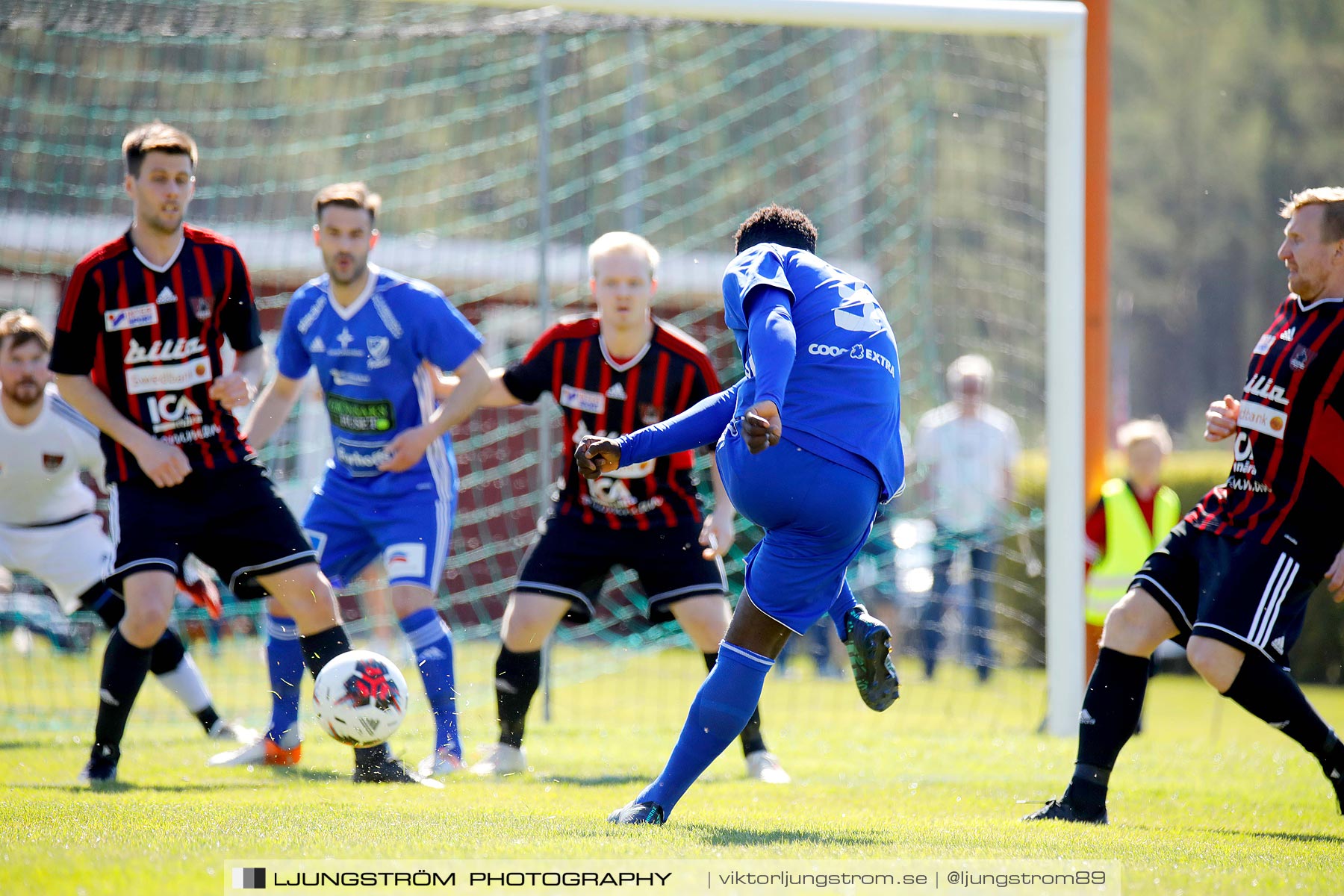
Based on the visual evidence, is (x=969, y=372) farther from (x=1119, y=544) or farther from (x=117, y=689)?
(x=117, y=689)

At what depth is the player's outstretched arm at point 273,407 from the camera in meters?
5.91

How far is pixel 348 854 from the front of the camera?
3475mm

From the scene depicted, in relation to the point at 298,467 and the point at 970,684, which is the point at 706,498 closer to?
the point at 970,684

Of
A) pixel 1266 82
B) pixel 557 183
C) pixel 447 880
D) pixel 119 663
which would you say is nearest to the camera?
pixel 447 880

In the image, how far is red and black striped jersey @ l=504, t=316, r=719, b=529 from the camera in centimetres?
571

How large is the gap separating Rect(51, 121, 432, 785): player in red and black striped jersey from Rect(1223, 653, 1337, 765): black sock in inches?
112

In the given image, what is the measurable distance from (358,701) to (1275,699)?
9.76 ft

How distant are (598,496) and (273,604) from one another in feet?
4.62

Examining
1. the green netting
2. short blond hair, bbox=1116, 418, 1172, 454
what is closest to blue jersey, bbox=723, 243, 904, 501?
the green netting

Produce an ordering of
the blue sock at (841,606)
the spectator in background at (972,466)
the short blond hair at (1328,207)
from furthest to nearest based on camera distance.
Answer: the spectator in background at (972,466), the short blond hair at (1328,207), the blue sock at (841,606)

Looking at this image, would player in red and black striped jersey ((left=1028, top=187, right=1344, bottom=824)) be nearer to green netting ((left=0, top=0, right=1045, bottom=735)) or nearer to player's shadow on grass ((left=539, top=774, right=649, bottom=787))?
player's shadow on grass ((left=539, top=774, right=649, bottom=787))

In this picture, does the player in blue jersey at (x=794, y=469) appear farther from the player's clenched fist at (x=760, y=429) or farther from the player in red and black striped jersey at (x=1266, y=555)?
the player in red and black striped jersey at (x=1266, y=555)

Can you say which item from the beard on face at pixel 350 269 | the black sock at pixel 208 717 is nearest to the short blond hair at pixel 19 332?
the beard on face at pixel 350 269

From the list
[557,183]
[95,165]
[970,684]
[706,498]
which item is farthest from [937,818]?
[557,183]
